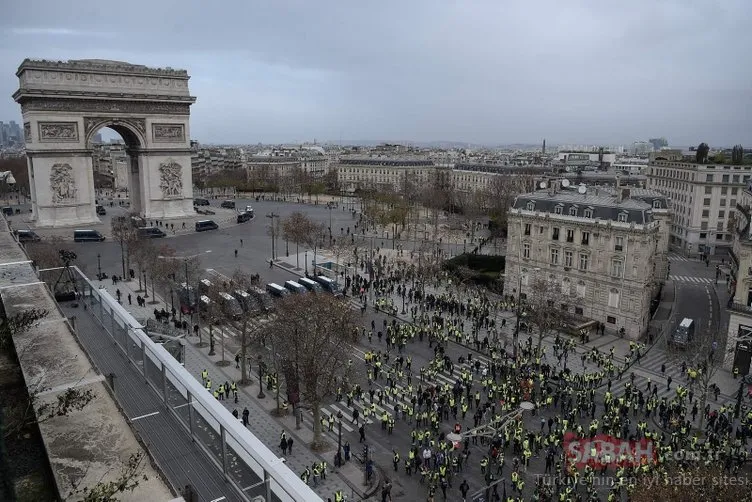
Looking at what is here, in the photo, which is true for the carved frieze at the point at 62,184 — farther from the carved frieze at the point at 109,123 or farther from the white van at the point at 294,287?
the white van at the point at 294,287

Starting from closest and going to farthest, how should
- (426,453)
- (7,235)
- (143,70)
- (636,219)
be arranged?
(426,453) < (7,235) < (636,219) < (143,70)

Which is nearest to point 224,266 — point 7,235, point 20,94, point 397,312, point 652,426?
point 397,312

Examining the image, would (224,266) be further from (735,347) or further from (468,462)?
(735,347)

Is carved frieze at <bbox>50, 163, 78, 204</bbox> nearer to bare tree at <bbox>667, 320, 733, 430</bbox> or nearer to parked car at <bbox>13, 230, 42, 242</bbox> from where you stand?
parked car at <bbox>13, 230, 42, 242</bbox>

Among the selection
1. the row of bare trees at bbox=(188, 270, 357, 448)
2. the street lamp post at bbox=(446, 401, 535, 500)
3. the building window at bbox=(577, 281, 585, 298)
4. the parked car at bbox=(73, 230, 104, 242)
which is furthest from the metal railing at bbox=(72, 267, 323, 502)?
the parked car at bbox=(73, 230, 104, 242)

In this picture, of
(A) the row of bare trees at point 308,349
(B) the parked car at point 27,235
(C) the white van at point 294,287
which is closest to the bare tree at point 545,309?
(A) the row of bare trees at point 308,349

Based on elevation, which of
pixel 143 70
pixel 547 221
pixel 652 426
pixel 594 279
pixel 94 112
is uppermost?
pixel 143 70
